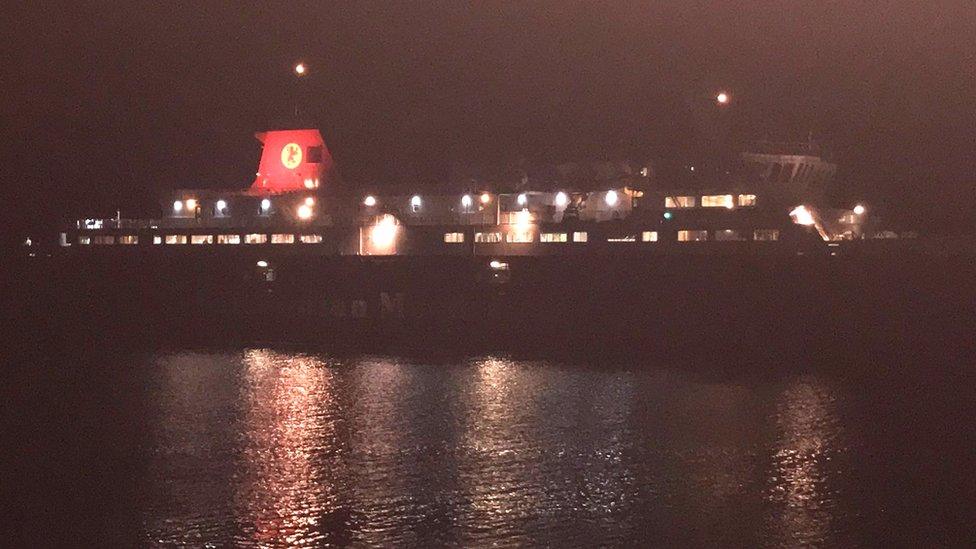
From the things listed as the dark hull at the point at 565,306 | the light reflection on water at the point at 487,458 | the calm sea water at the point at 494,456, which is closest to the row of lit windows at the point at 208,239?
the dark hull at the point at 565,306

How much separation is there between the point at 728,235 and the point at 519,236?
8695mm

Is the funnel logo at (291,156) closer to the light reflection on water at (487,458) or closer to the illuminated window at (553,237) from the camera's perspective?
the illuminated window at (553,237)

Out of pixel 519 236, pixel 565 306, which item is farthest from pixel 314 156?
pixel 565 306

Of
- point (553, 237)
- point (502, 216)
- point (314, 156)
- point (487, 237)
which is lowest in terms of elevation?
point (553, 237)

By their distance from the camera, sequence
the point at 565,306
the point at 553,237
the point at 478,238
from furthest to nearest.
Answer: the point at 478,238
the point at 553,237
the point at 565,306

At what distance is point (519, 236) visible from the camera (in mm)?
41438

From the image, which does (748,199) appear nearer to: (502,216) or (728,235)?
(728,235)

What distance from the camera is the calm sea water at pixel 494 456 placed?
1573 centimetres

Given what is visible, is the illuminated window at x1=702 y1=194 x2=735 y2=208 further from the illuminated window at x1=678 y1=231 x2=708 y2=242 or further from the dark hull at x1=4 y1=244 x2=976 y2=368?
the dark hull at x1=4 y1=244 x2=976 y2=368

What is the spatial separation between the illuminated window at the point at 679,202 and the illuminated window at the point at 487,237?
23.7 ft

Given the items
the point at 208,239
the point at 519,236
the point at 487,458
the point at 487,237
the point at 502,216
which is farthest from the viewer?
the point at 208,239

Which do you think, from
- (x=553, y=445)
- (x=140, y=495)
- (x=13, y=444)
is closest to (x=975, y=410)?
(x=553, y=445)

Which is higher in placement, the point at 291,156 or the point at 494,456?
the point at 291,156

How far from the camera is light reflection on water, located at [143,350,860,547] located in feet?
51.5
